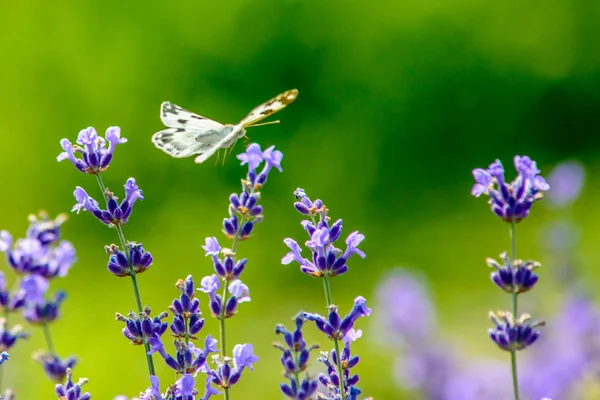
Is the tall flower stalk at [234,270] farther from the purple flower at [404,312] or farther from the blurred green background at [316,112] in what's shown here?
the blurred green background at [316,112]

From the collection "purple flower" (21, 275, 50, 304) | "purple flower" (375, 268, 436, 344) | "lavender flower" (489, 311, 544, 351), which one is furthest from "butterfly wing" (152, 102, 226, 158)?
"purple flower" (375, 268, 436, 344)

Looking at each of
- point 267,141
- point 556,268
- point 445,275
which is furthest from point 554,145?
point 556,268

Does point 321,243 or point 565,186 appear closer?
point 321,243

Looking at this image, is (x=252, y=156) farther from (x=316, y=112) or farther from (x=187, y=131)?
(x=316, y=112)

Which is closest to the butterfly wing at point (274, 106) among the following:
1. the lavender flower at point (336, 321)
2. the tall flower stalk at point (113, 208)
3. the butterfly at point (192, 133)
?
the butterfly at point (192, 133)

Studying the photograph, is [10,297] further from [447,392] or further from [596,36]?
[596,36]

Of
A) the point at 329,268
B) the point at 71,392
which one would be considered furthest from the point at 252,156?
the point at 71,392

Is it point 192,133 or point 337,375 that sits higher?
point 192,133
